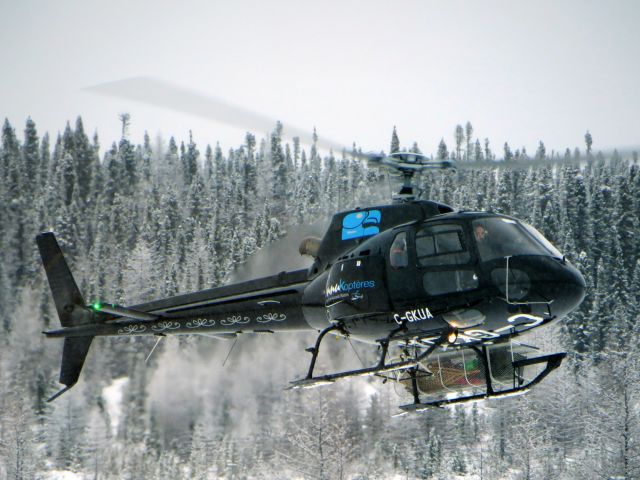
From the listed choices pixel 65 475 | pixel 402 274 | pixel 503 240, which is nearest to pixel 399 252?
pixel 402 274

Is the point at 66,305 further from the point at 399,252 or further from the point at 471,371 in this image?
the point at 471,371

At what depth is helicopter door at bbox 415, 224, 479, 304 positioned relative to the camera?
11414mm

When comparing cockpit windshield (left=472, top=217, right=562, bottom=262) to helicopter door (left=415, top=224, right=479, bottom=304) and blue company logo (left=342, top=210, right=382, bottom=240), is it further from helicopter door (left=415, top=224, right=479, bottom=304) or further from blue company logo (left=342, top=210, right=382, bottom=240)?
blue company logo (left=342, top=210, right=382, bottom=240)

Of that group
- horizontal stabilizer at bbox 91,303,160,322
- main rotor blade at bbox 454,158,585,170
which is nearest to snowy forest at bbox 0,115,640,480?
main rotor blade at bbox 454,158,585,170

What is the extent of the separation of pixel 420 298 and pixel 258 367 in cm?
5350

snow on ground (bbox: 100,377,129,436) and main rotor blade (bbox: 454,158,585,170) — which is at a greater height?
main rotor blade (bbox: 454,158,585,170)

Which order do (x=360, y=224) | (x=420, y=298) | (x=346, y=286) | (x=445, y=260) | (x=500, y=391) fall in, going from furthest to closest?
(x=360, y=224), (x=346, y=286), (x=500, y=391), (x=420, y=298), (x=445, y=260)

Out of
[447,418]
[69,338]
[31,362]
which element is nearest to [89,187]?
[31,362]

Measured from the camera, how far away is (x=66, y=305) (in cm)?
1662

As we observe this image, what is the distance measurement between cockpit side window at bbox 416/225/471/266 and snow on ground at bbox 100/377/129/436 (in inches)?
2381

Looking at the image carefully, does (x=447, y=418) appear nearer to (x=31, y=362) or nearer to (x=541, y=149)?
(x=31, y=362)

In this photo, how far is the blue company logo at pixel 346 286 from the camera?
12.3 meters

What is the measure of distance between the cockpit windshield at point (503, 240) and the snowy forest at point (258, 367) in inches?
39.6

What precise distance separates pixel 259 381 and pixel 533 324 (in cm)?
5352
